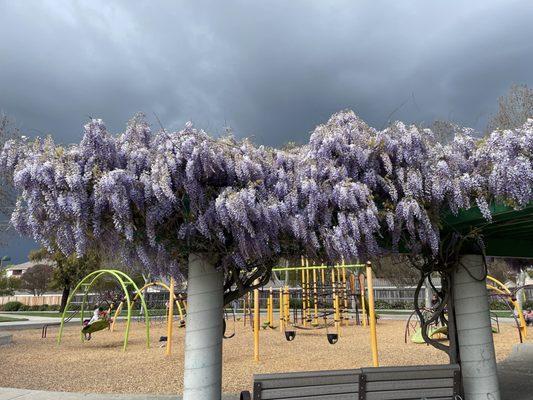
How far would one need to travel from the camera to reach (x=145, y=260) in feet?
17.0

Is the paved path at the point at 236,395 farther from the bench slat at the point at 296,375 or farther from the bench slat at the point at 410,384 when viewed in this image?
the bench slat at the point at 296,375

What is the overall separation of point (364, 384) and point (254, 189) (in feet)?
7.99

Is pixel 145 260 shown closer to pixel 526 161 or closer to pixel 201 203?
pixel 201 203

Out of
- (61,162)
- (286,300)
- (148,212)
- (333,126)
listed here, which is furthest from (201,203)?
(286,300)

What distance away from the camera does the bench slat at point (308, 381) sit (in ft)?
15.6

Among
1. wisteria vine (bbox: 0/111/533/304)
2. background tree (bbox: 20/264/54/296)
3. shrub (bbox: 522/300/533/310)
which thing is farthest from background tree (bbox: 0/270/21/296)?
wisteria vine (bbox: 0/111/533/304)

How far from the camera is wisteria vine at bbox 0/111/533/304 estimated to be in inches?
180

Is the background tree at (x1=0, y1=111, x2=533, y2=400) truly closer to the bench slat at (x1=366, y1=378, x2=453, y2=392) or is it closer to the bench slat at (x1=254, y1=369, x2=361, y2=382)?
the bench slat at (x1=254, y1=369, x2=361, y2=382)

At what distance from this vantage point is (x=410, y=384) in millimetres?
5207

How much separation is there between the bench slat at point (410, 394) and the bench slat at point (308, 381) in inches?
12.3

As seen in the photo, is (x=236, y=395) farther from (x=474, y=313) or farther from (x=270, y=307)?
(x=270, y=307)

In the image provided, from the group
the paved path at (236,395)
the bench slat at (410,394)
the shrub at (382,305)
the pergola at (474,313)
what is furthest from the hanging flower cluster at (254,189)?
the shrub at (382,305)

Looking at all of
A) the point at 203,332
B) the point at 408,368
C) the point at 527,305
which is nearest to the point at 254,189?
the point at 203,332

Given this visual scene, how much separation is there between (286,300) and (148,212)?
52.0ft
